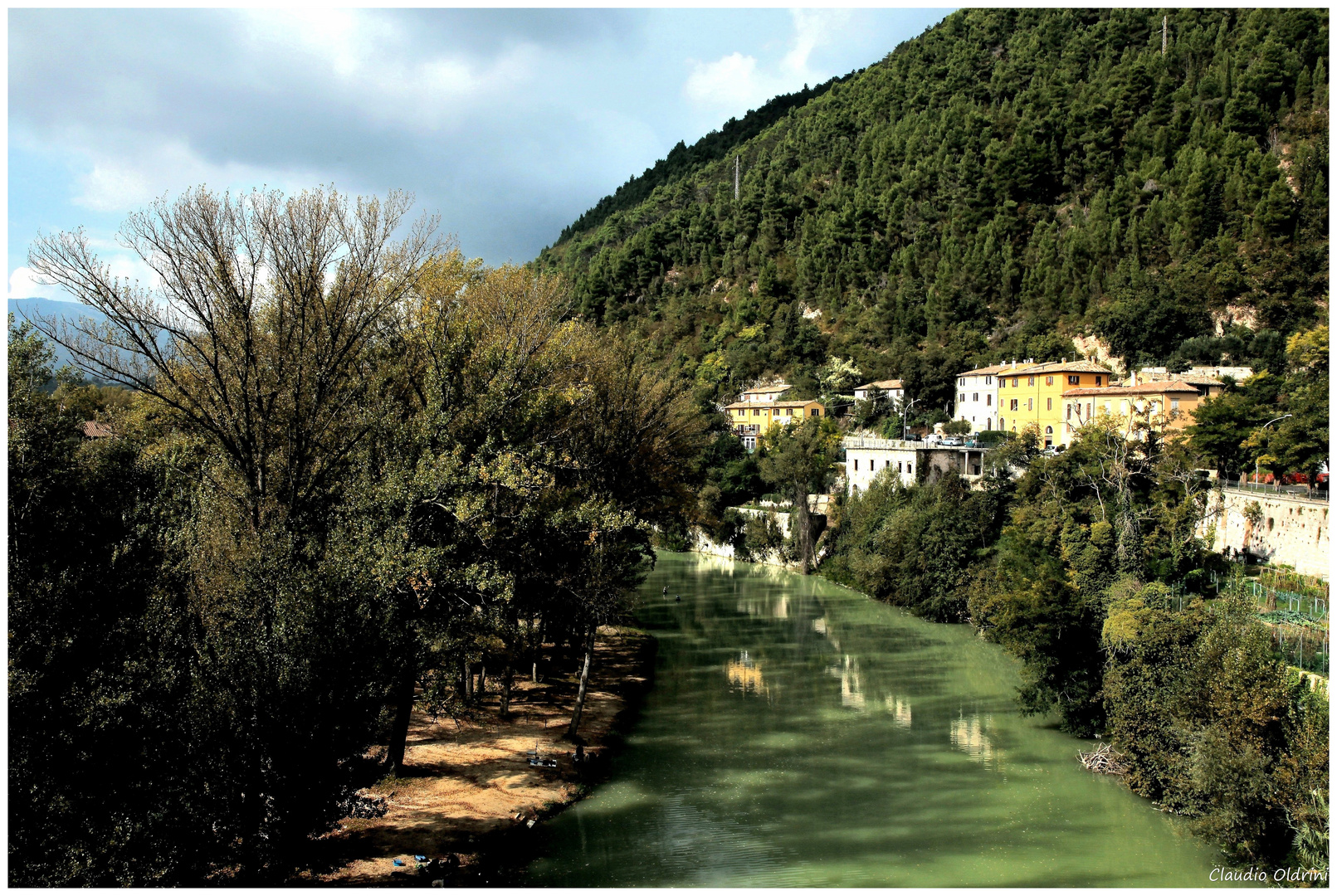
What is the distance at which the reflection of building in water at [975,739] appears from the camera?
20.3m

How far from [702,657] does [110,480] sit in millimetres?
20210

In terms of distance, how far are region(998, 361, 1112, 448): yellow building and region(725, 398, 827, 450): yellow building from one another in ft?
48.9

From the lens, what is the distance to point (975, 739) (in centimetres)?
2156

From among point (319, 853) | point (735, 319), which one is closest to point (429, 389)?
point (319, 853)

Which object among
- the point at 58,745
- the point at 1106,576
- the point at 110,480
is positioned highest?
the point at 110,480

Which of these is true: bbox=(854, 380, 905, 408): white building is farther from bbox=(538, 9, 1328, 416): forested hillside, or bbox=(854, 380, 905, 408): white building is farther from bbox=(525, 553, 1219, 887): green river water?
bbox=(525, 553, 1219, 887): green river water

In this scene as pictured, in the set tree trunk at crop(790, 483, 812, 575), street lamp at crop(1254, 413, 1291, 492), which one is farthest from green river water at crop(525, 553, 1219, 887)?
tree trunk at crop(790, 483, 812, 575)

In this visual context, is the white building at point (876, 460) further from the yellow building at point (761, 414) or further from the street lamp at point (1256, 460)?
the street lamp at point (1256, 460)

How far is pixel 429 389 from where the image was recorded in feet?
55.2

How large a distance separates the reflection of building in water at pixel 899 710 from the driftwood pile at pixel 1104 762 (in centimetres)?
458

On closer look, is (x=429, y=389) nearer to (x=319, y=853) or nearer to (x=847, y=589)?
(x=319, y=853)

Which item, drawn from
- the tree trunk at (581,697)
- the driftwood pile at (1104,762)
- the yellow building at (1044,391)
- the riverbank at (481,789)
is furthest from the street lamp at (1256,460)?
the tree trunk at (581,697)

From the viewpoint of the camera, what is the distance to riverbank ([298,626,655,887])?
14.0 metres

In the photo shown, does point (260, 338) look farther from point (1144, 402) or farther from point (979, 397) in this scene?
point (979, 397)
